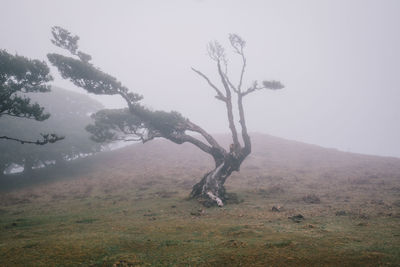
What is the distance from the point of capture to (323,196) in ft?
63.2

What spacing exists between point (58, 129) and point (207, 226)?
46.0 m

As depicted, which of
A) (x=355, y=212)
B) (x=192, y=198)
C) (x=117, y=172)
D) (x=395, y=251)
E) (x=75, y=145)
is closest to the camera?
(x=395, y=251)

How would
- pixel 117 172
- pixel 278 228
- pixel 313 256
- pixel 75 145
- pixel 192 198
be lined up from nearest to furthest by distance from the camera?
pixel 313 256
pixel 278 228
pixel 192 198
pixel 117 172
pixel 75 145

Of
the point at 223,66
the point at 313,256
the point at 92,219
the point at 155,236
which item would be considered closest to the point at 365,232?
the point at 313,256

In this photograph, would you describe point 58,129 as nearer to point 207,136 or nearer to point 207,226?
point 207,136

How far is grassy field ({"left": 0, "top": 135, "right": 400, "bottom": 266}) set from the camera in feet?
21.7

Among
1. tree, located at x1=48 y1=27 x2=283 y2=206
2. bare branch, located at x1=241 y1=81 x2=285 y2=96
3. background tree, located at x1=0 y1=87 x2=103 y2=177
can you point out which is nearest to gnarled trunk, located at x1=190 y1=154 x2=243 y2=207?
tree, located at x1=48 y1=27 x2=283 y2=206

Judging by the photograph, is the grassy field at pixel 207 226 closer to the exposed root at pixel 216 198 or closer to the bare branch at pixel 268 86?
the exposed root at pixel 216 198

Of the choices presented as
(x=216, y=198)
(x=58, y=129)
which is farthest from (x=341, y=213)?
(x=58, y=129)

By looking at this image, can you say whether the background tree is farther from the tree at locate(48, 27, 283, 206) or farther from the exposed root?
the exposed root

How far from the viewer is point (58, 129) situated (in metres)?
45.4

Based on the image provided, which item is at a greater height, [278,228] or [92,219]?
[278,228]

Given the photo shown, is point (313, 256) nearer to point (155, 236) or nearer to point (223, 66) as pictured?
point (155, 236)

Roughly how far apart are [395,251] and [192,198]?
46.5 feet
